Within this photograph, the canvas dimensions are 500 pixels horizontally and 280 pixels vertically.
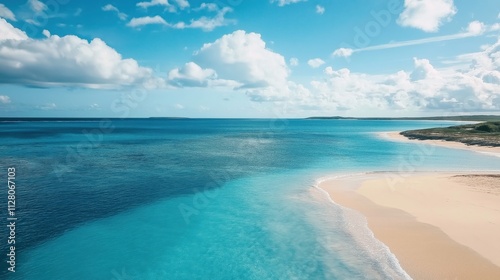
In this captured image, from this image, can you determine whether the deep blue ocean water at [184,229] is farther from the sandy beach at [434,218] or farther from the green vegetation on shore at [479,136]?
the green vegetation on shore at [479,136]

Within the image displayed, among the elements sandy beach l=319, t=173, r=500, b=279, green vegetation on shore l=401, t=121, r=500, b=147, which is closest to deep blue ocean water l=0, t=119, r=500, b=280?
sandy beach l=319, t=173, r=500, b=279

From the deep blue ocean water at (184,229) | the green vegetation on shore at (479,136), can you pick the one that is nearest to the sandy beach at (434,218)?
the deep blue ocean water at (184,229)

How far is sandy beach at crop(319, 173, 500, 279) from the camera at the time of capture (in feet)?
54.2

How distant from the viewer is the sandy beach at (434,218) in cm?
1653

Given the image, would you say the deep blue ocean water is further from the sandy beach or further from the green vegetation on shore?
the green vegetation on shore

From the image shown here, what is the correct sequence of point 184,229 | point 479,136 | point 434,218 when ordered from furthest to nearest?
point 479,136 < point 434,218 < point 184,229

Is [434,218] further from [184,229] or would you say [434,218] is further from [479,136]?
[479,136]

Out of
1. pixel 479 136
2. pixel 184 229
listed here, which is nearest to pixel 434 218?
pixel 184 229

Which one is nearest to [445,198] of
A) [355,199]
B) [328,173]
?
[355,199]

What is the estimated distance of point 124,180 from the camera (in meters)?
36.9

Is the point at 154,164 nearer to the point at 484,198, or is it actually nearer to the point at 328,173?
the point at 328,173

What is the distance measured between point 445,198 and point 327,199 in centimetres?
1117

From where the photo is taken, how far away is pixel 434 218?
2348 centimetres

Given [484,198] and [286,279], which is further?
[484,198]
